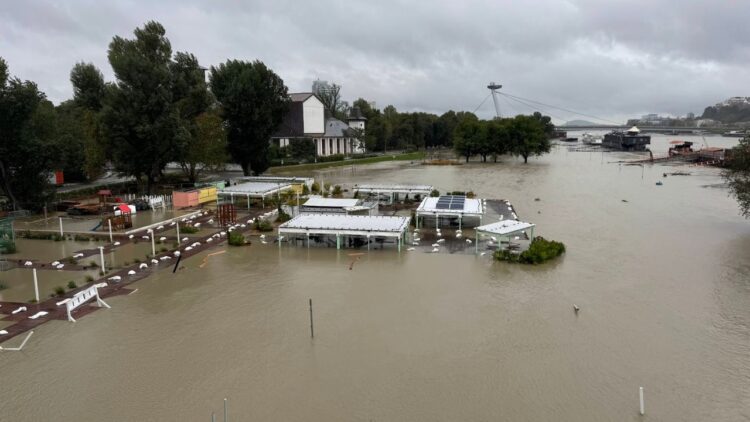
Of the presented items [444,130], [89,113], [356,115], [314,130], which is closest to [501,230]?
[89,113]

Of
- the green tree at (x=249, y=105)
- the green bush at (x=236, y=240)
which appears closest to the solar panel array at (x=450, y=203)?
the green bush at (x=236, y=240)

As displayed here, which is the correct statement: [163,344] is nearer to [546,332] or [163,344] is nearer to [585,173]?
[546,332]

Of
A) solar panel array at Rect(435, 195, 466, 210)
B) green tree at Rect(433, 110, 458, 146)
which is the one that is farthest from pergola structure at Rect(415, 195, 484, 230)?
green tree at Rect(433, 110, 458, 146)

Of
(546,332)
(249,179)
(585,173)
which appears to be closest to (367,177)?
(249,179)

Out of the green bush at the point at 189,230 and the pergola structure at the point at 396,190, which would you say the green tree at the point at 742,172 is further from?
the green bush at the point at 189,230

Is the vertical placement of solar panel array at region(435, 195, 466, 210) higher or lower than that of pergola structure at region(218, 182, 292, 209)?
lower

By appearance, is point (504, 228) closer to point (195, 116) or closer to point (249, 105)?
point (195, 116)

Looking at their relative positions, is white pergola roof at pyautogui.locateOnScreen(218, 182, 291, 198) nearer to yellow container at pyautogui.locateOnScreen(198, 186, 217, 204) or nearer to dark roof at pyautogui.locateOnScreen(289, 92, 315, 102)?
yellow container at pyautogui.locateOnScreen(198, 186, 217, 204)
